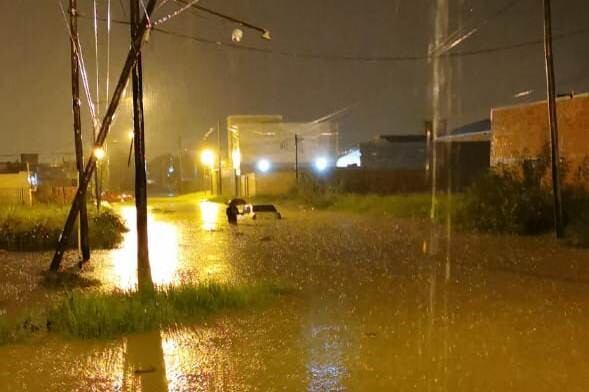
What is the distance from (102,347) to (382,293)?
5.03 metres

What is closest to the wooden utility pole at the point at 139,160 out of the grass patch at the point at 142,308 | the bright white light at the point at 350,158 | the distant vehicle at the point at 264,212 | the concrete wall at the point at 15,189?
the grass patch at the point at 142,308

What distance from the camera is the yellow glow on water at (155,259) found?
14766mm

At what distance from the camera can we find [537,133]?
92.9 ft

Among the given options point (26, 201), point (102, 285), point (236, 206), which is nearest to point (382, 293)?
point (102, 285)

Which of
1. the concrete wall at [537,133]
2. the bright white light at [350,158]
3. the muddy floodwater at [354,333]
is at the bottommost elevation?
the muddy floodwater at [354,333]

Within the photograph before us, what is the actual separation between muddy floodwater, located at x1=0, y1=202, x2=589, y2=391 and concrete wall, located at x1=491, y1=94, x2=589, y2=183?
7.76 m

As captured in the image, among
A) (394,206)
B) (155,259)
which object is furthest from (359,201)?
(155,259)

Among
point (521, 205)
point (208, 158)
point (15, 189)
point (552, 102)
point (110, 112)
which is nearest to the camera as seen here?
point (110, 112)

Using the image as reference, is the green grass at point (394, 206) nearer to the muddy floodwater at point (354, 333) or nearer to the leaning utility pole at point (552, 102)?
the leaning utility pole at point (552, 102)

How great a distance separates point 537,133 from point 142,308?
21124 millimetres

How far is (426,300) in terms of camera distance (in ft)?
38.8

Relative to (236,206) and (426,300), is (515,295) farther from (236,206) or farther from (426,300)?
(236,206)

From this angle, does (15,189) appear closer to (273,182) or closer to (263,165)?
(273,182)

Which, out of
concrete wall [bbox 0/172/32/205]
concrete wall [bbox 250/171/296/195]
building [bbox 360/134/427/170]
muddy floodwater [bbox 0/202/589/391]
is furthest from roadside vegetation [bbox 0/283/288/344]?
building [bbox 360/134/427/170]
